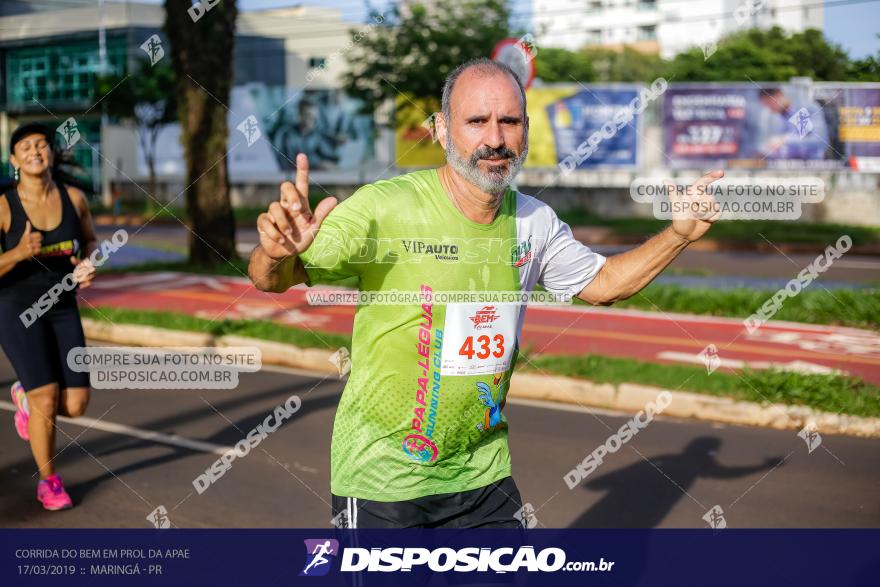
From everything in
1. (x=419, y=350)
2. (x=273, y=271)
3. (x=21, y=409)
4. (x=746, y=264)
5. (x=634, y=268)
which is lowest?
(x=746, y=264)

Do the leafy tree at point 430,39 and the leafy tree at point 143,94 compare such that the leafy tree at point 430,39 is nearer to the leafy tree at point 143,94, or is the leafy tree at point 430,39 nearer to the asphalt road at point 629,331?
the leafy tree at point 143,94

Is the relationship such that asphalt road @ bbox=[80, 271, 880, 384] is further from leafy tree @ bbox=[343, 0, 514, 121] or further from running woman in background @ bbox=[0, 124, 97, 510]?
leafy tree @ bbox=[343, 0, 514, 121]

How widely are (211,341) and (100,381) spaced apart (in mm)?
4325

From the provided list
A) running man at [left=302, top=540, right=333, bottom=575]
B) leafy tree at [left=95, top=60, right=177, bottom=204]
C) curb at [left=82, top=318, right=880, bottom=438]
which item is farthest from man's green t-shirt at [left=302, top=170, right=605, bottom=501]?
leafy tree at [left=95, top=60, right=177, bottom=204]

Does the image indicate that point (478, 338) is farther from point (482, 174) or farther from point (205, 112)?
point (205, 112)

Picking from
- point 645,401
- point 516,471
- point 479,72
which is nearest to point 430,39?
point 645,401

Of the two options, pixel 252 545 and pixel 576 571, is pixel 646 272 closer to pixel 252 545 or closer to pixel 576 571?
pixel 576 571

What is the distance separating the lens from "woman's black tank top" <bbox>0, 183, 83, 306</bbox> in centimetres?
555

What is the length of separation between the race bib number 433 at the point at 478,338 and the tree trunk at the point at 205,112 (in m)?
13.6

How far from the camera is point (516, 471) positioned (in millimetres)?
6547

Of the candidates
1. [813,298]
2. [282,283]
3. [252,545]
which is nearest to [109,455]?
[252,545]

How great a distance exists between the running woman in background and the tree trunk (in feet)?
34.2

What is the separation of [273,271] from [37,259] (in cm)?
356

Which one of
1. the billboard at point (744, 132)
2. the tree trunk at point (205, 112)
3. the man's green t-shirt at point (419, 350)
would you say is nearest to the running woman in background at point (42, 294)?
the man's green t-shirt at point (419, 350)
